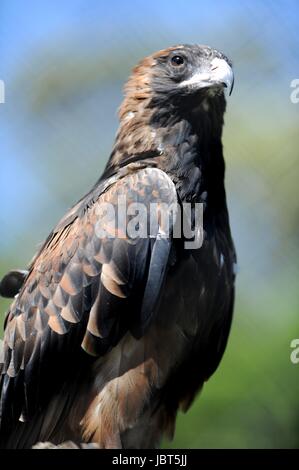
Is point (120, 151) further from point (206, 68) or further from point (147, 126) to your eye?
point (206, 68)

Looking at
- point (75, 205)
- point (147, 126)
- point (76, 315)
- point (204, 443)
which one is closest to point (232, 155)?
point (147, 126)

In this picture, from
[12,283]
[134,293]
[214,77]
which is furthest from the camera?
[12,283]

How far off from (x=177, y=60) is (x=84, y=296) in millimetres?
835

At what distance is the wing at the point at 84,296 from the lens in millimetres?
2689

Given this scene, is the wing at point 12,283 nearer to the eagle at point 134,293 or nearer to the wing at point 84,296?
the eagle at point 134,293

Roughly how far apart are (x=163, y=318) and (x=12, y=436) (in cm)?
59

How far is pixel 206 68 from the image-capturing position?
2.91 meters

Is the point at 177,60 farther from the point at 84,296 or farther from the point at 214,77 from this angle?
the point at 84,296

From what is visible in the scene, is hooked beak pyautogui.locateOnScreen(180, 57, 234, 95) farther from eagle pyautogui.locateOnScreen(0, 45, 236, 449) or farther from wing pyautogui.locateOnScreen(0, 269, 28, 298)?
wing pyautogui.locateOnScreen(0, 269, 28, 298)

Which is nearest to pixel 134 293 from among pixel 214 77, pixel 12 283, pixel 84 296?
pixel 84 296

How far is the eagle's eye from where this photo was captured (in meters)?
2.97

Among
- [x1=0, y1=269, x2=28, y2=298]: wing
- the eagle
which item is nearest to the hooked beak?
the eagle

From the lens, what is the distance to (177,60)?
9.81 ft

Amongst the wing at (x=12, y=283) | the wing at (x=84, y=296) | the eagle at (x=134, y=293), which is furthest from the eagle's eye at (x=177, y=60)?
the wing at (x=12, y=283)
